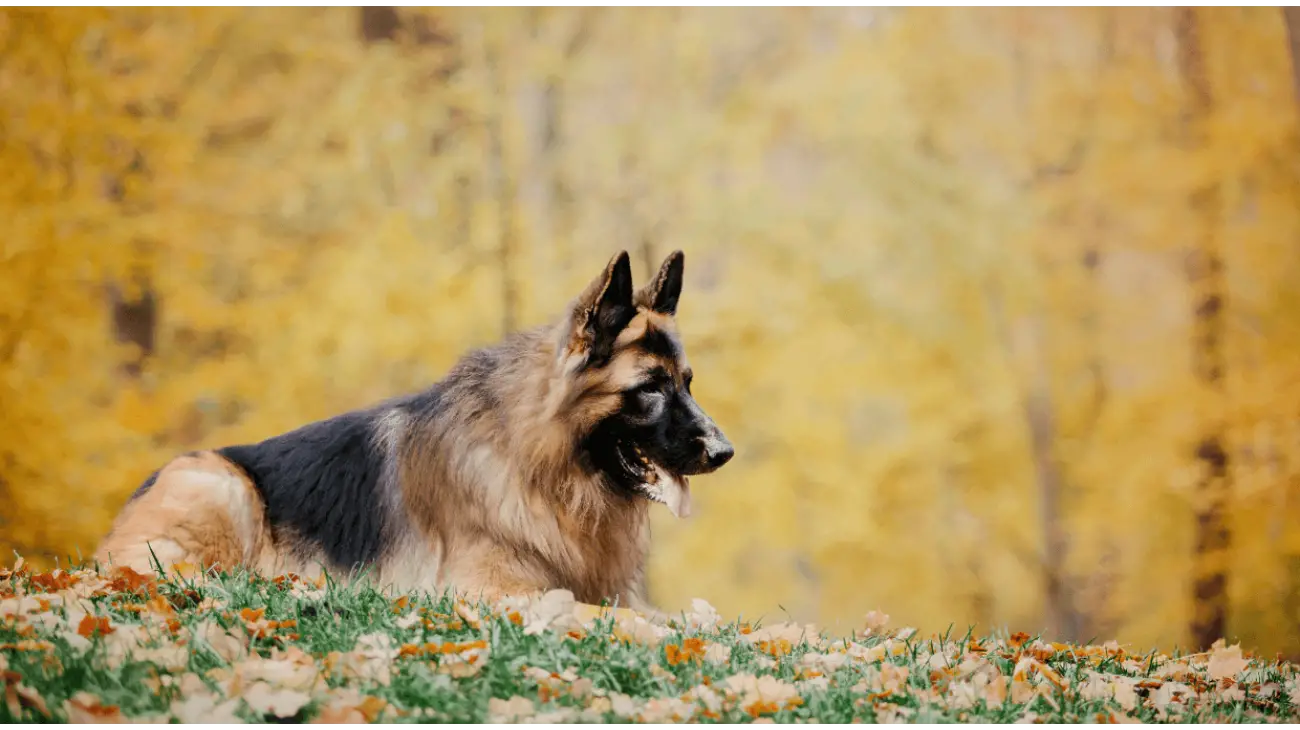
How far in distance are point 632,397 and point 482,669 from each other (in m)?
2.01

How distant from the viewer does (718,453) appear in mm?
5527

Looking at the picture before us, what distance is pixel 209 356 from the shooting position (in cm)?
1273

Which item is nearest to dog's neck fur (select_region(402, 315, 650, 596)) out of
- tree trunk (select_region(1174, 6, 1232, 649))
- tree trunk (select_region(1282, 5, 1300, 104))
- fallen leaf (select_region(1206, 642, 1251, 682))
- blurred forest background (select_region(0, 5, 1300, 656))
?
fallen leaf (select_region(1206, 642, 1251, 682))

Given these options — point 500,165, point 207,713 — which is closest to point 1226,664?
point 207,713

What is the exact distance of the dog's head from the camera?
5543 mm

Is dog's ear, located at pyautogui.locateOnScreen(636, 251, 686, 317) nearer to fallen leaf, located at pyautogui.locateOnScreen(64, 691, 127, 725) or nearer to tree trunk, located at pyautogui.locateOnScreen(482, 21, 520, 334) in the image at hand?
fallen leaf, located at pyautogui.locateOnScreen(64, 691, 127, 725)

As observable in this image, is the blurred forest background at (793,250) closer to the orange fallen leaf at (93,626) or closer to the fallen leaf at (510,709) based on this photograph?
the orange fallen leaf at (93,626)

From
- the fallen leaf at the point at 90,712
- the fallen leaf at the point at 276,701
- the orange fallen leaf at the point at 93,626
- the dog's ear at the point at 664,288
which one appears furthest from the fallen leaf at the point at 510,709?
the dog's ear at the point at 664,288

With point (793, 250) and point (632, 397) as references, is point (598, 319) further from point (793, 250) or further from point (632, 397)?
point (793, 250)

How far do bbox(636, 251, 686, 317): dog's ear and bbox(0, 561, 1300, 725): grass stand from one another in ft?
5.69

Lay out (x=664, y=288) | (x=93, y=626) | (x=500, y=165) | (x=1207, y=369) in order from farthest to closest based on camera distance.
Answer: (x=500, y=165), (x=1207, y=369), (x=664, y=288), (x=93, y=626)

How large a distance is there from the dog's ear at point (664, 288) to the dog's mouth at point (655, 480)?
2.66 feet

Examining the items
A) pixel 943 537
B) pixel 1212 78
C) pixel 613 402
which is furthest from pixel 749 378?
pixel 613 402

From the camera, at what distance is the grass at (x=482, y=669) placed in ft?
11.4
